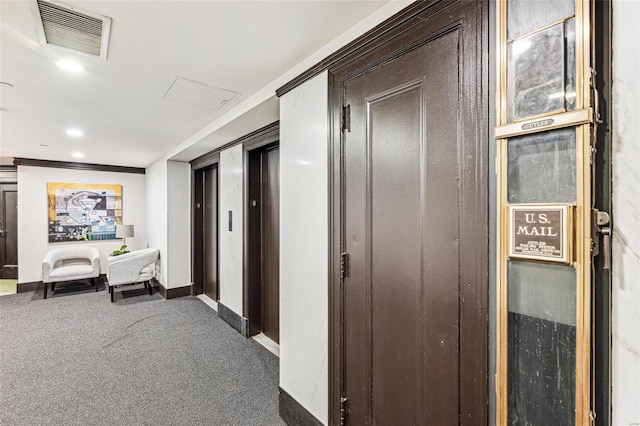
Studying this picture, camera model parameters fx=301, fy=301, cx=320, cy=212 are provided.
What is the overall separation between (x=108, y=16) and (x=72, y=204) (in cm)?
584

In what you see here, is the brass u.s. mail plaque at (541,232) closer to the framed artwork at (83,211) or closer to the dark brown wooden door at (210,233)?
the dark brown wooden door at (210,233)

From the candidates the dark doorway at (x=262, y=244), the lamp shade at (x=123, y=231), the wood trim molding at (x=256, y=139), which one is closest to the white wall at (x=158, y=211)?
the lamp shade at (x=123, y=231)

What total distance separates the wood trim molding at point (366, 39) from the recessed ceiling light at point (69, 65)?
1345 mm

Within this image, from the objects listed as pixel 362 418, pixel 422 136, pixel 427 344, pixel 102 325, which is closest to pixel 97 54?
pixel 422 136

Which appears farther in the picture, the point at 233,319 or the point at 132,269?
the point at 132,269

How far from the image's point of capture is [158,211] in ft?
18.0

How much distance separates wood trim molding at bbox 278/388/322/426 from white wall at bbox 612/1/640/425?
5.10 ft

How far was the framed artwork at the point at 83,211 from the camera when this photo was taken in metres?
5.71

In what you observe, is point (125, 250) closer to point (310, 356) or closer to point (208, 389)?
point (208, 389)

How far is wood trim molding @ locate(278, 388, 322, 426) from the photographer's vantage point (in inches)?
75.4

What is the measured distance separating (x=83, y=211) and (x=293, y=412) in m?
6.09

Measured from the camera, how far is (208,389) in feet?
8.11

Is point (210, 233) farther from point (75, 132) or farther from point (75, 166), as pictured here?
point (75, 166)

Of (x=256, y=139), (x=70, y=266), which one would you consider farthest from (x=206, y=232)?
(x=70, y=266)
